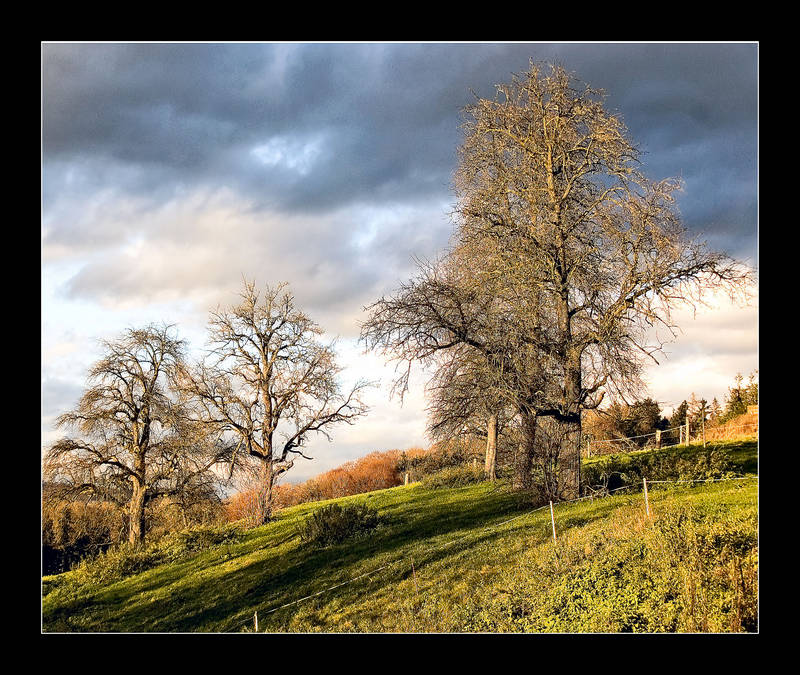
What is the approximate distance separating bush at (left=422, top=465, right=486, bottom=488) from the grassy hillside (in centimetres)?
164

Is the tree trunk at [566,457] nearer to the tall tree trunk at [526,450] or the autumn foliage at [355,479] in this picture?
the tall tree trunk at [526,450]

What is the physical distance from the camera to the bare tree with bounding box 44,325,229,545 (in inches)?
674

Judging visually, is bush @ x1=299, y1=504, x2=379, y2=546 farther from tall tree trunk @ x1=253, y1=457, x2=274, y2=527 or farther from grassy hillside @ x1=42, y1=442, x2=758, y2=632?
tall tree trunk @ x1=253, y1=457, x2=274, y2=527

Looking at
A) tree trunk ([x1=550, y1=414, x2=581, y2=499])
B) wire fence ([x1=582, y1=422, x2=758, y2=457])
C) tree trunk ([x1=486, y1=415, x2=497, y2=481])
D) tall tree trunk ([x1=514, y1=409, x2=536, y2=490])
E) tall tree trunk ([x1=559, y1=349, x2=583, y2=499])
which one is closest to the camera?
tall tree trunk ([x1=559, y1=349, x2=583, y2=499])

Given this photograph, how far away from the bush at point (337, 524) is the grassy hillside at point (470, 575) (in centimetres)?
27

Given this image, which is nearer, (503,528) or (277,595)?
(277,595)

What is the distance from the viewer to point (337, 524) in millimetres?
13977

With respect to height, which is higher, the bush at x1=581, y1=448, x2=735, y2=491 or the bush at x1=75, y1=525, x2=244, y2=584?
the bush at x1=581, y1=448, x2=735, y2=491

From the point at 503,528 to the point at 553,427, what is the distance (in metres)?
2.98

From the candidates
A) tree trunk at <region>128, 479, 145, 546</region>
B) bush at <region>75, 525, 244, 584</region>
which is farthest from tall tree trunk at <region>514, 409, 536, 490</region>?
tree trunk at <region>128, 479, 145, 546</region>

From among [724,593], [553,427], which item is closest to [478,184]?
[553,427]

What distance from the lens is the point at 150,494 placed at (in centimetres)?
1752
